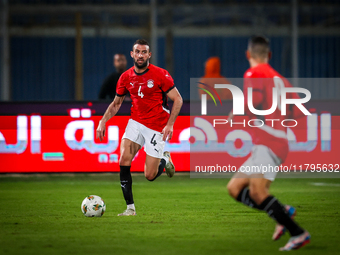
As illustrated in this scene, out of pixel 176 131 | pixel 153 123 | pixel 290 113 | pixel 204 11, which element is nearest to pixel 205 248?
pixel 290 113

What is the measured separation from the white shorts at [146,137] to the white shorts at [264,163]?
2309mm

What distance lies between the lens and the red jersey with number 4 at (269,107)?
15.0 feet

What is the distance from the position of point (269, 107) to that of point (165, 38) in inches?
A: 553

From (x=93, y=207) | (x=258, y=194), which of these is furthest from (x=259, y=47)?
(x=93, y=207)

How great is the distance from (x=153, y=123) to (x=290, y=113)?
2553mm

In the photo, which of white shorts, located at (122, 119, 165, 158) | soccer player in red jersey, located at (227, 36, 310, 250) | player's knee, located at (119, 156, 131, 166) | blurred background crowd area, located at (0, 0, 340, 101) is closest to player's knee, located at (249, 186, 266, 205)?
soccer player in red jersey, located at (227, 36, 310, 250)

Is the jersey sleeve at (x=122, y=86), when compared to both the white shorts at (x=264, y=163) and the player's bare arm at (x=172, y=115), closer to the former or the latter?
the player's bare arm at (x=172, y=115)

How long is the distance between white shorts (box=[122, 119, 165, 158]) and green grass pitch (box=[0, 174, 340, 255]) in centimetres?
77

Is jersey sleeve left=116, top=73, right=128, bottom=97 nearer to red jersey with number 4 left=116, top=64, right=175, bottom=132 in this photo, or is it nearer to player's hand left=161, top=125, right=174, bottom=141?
red jersey with number 4 left=116, top=64, right=175, bottom=132

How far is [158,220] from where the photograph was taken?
6.25 metres

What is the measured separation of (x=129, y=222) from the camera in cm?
610

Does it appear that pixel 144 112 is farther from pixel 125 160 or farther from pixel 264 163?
pixel 264 163

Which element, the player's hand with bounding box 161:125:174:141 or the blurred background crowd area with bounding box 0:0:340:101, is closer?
the player's hand with bounding box 161:125:174:141

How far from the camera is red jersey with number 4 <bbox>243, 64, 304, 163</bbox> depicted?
4582mm
